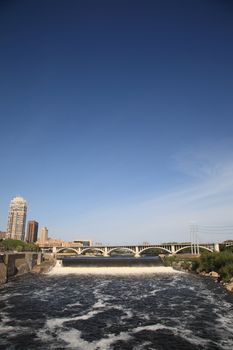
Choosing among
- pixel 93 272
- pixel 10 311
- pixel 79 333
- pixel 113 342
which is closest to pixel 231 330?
pixel 113 342

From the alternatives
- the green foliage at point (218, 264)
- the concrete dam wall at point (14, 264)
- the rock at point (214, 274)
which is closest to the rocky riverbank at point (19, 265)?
the concrete dam wall at point (14, 264)

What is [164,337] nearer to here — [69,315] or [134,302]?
[69,315]

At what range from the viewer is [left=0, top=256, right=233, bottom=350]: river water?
88.4 feet

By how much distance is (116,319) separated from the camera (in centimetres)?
3538

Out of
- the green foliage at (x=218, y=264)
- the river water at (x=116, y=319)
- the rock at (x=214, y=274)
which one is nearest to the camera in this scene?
the river water at (x=116, y=319)

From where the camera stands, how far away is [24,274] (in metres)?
88.1

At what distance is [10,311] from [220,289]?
1555 inches

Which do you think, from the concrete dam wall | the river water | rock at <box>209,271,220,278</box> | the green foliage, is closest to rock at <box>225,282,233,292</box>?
the river water

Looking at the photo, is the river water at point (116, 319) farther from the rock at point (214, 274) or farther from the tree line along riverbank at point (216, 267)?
the rock at point (214, 274)

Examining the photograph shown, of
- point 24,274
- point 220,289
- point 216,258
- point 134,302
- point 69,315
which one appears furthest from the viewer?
point 24,274

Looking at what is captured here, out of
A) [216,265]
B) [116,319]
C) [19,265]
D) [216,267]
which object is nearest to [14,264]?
[19,265]

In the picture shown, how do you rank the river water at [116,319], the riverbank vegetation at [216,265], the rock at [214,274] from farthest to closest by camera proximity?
the rock at [214,274]
the riverbank vegetation at [216,265]
the river water at [116,319]

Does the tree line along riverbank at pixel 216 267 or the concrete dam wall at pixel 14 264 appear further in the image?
the concrete dam wall at pixel 14 264

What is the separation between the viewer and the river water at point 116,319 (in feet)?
88.4
